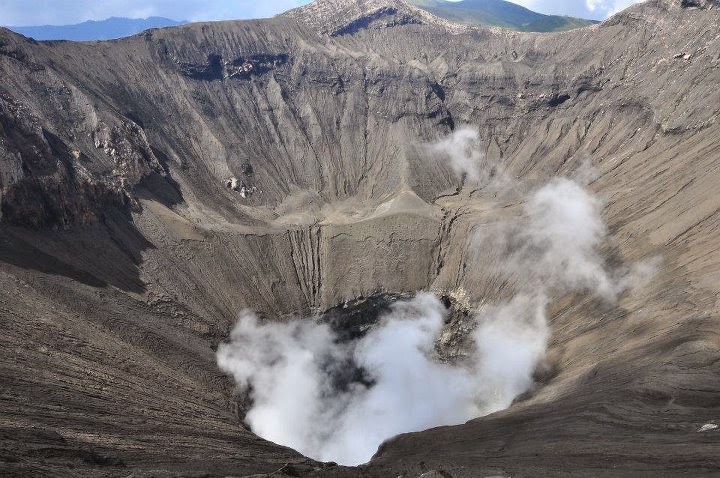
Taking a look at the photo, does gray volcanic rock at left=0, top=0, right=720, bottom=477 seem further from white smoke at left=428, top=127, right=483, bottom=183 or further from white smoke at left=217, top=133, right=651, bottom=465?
white smoke at left=217, top=133, right=651, bottom=465

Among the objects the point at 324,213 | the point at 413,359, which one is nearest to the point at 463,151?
the point at 324,213

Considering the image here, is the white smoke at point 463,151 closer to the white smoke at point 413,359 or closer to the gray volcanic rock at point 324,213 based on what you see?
the gray volcanic rock at point 324,213

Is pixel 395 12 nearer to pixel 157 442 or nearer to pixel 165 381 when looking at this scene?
pixel 165 381

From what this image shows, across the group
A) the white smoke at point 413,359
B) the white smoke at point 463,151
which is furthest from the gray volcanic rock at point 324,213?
the white smoke at point 413,359

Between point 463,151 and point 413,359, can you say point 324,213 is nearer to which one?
point 463,151

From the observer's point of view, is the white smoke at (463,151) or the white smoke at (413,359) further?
the white smoke at (463,151)

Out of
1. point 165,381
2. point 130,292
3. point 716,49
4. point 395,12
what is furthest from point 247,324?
point 395,12
